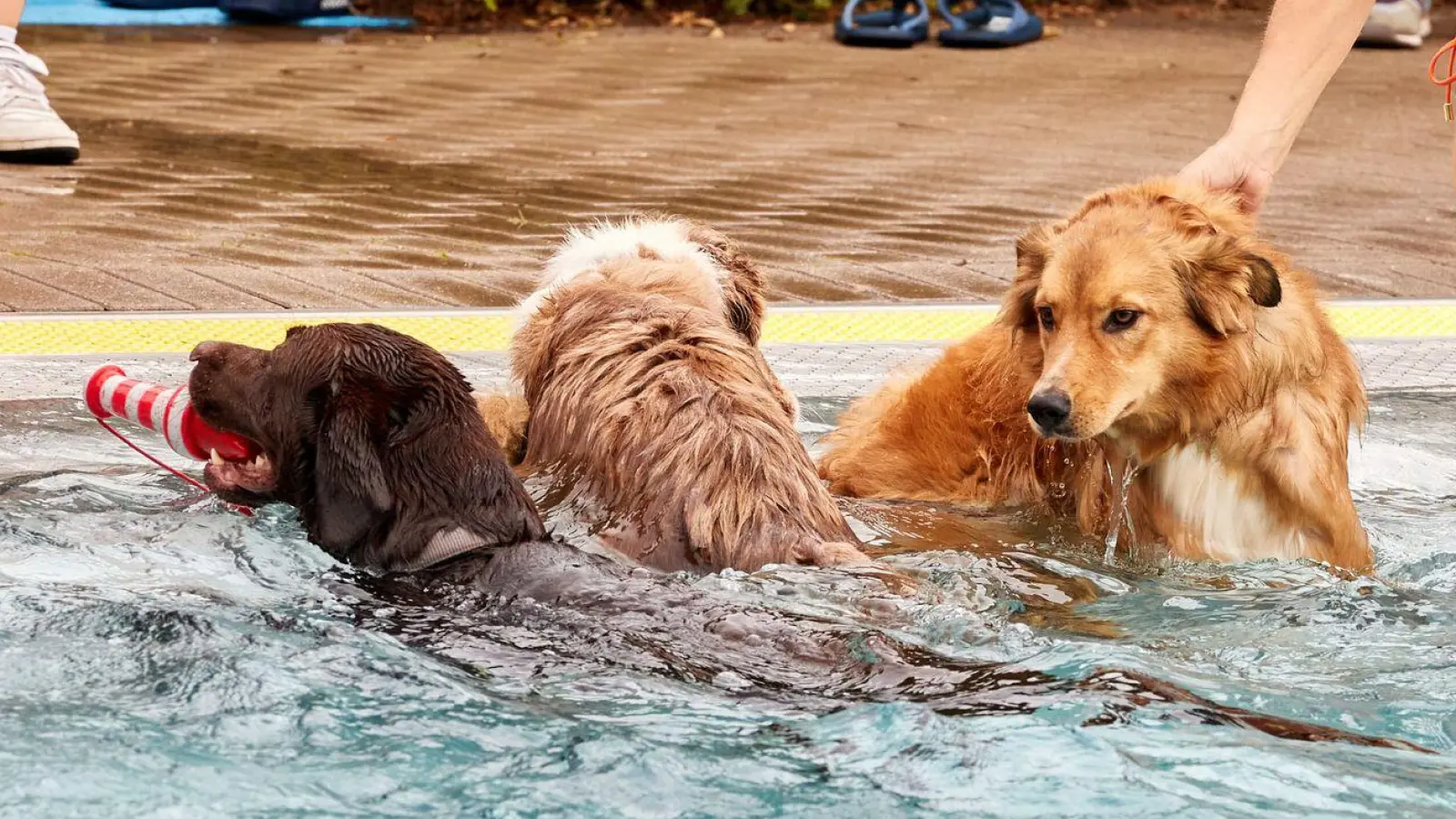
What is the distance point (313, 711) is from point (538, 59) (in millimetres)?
10652

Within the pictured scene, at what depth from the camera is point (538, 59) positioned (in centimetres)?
1358

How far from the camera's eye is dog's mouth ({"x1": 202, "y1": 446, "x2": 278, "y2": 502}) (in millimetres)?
4324

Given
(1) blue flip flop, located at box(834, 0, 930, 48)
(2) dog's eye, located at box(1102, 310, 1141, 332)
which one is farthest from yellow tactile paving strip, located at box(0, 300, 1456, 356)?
(1) blue flip flop, located at box(834, 0, 930, 48)

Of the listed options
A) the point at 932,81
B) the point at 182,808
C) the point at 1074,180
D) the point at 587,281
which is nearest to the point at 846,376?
the point at 587,281

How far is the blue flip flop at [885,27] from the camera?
46.7ft

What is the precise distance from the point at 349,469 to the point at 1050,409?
1.69m

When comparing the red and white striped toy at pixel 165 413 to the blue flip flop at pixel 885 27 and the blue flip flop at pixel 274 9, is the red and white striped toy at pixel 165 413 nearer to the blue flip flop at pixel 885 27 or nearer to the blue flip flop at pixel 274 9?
the blue flip flop at pixel 274 9

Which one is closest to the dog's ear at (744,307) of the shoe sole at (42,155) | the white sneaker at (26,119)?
the white sneaker at (26,119)

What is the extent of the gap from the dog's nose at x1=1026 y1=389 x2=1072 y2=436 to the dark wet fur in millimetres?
823

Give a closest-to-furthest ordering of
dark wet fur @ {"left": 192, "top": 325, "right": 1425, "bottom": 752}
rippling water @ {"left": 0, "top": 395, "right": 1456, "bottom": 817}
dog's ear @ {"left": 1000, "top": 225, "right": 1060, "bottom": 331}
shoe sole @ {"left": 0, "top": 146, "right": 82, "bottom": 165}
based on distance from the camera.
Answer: rippling water @ {"left": 0, "top": 395, "right": 1456, "bottom": 817} → dark wet fur @ {"left": 192, "top": 325, "right": 1425, "bottom": 752} → dog's ear @ {"left": 1000, "top": 225, "right": 1060, "bottom": 331} → shoe sole @ {"left": 0, "top": 146, "right": 82, "bottom": 165}

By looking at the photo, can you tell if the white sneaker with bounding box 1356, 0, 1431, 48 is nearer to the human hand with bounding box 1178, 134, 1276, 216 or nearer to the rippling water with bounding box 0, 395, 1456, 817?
the human hand with bounding box 1178, 134, 1276, 216

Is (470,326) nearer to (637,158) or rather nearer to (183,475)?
(183,475)

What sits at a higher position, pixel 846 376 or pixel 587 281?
pixel 587 281

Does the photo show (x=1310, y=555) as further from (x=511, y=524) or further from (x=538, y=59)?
(x=538, y=59)
